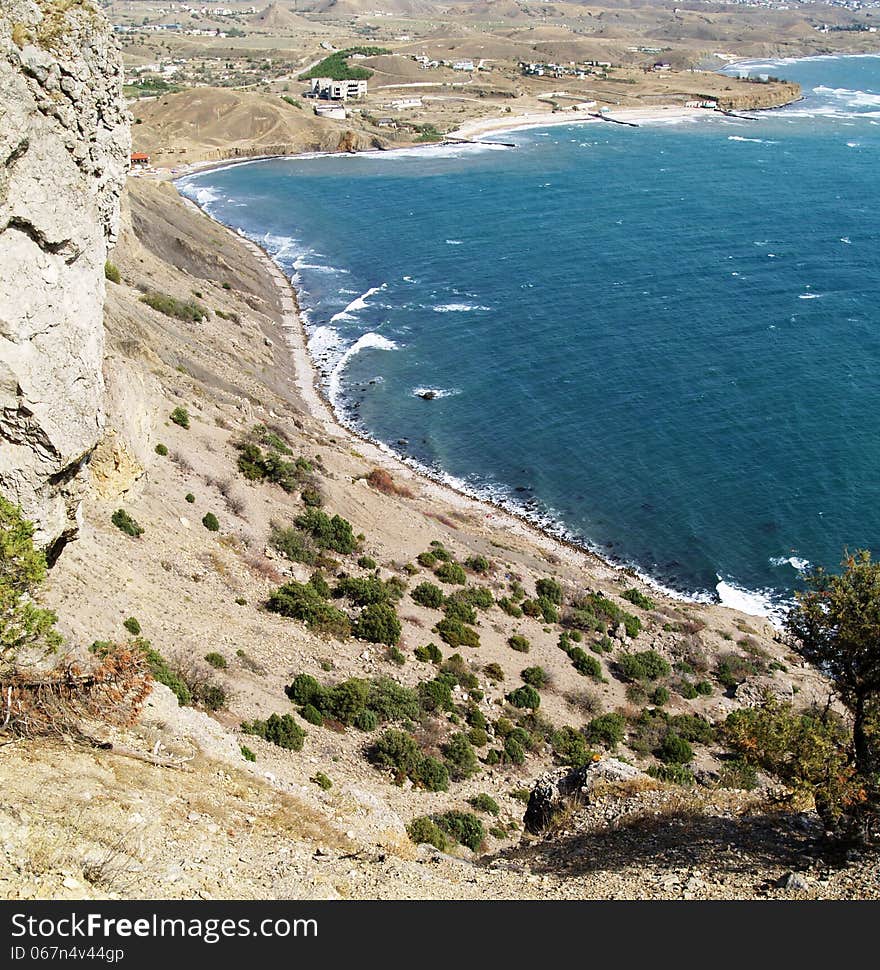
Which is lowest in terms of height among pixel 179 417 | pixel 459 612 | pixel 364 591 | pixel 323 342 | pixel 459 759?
pixel 459 759

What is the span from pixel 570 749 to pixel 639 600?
59.1ft

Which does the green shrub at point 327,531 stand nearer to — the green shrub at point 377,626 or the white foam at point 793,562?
the green shrub at point 377,626

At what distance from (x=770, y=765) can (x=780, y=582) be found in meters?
40.0

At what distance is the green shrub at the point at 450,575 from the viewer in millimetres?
47438

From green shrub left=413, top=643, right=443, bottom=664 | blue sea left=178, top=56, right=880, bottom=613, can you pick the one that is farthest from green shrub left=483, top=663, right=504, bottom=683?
blue sea left=178, top=56, right=880, bottom=613

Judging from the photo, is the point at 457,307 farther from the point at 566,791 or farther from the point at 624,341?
the point at 566,791

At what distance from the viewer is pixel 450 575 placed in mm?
47562

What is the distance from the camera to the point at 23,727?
19.0 metres

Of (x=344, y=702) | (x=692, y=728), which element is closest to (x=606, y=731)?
(x=692, y=728)

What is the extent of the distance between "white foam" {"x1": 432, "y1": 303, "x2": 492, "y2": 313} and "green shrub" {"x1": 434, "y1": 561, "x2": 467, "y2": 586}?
6199 centimetres

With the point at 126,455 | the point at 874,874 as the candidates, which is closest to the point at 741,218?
the point at 126,455

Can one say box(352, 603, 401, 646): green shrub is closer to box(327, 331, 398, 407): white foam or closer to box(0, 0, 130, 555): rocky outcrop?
box(0, 0, 130, 555): rocky outcrop

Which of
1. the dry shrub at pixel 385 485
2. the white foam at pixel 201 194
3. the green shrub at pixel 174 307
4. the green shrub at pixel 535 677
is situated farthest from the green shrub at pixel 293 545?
the white foam at pixel 201 194

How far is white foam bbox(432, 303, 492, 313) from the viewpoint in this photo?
341ft
